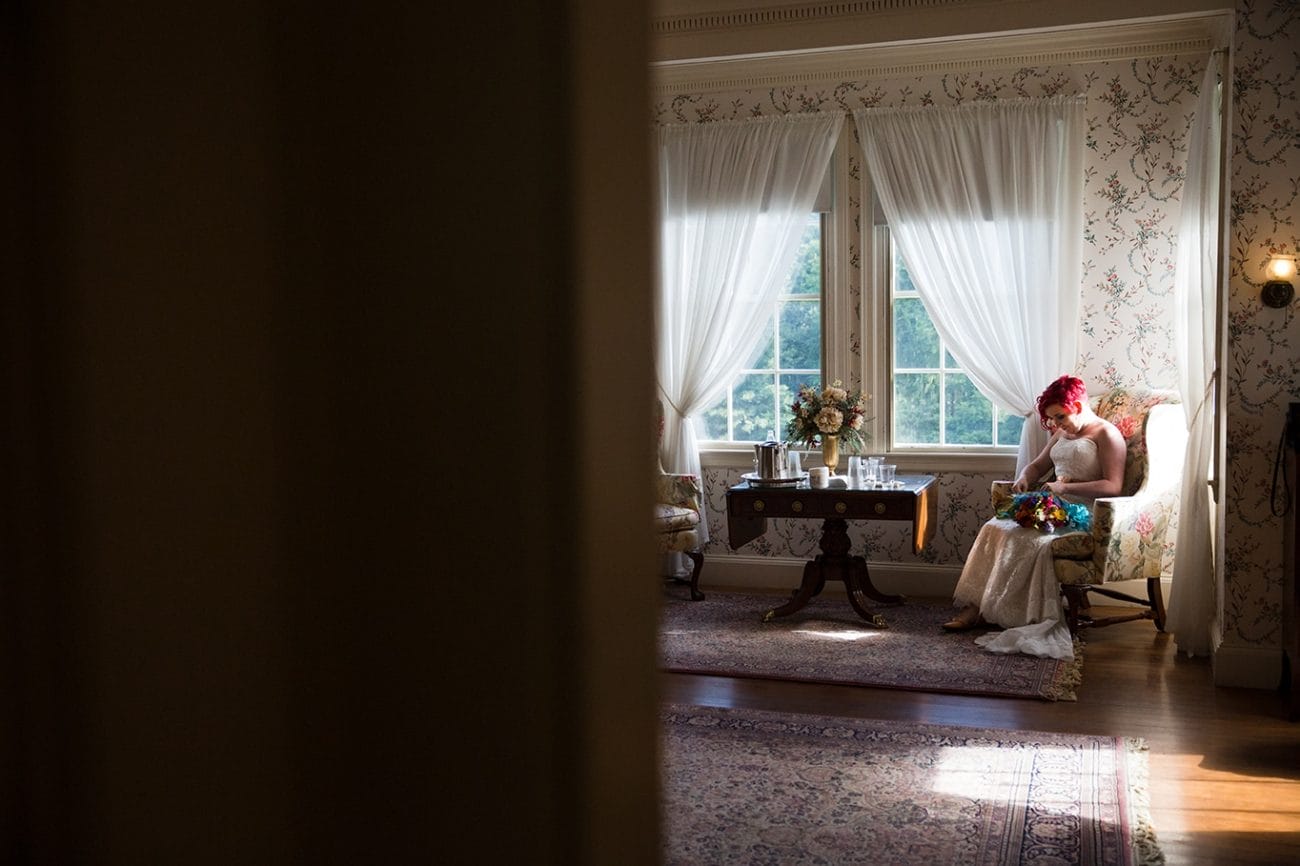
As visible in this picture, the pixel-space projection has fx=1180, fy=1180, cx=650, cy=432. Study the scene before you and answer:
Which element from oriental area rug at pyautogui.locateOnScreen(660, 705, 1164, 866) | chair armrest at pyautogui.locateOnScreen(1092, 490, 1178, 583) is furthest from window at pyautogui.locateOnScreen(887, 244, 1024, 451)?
oriental area rug at pyautogui.locateOnScreen(660, 705, 1164, 866)

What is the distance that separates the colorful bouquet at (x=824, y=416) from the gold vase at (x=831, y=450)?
0.09 feet

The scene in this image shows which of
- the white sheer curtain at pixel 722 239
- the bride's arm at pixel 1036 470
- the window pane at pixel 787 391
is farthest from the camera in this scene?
the window pane at pixel 787 391

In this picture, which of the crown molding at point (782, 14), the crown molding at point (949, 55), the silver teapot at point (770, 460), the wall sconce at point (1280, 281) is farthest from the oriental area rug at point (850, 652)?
the crown molding at point (782, 14)

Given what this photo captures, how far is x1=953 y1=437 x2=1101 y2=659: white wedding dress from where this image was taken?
18.5 ft

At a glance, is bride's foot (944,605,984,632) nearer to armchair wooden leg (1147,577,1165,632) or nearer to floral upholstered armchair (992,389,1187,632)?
floral upholstered armchair (992,389,1187,632)

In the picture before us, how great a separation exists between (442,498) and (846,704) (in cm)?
439

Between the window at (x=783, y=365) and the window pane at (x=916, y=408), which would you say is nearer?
the window pane at (x=916, y=408)

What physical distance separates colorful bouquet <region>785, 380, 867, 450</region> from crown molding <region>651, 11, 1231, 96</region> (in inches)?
73.3

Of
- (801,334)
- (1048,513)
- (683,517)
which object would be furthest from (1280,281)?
(683,517)

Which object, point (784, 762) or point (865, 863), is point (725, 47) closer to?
point (784, 762)

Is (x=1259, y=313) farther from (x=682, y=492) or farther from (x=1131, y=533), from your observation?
(x=682, y=492)

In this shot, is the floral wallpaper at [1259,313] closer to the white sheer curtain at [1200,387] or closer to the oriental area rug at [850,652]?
the white sheer curtain at [1200,387]

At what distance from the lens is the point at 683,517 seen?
22.0 feet

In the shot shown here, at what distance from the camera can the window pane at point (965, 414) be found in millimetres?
6930
